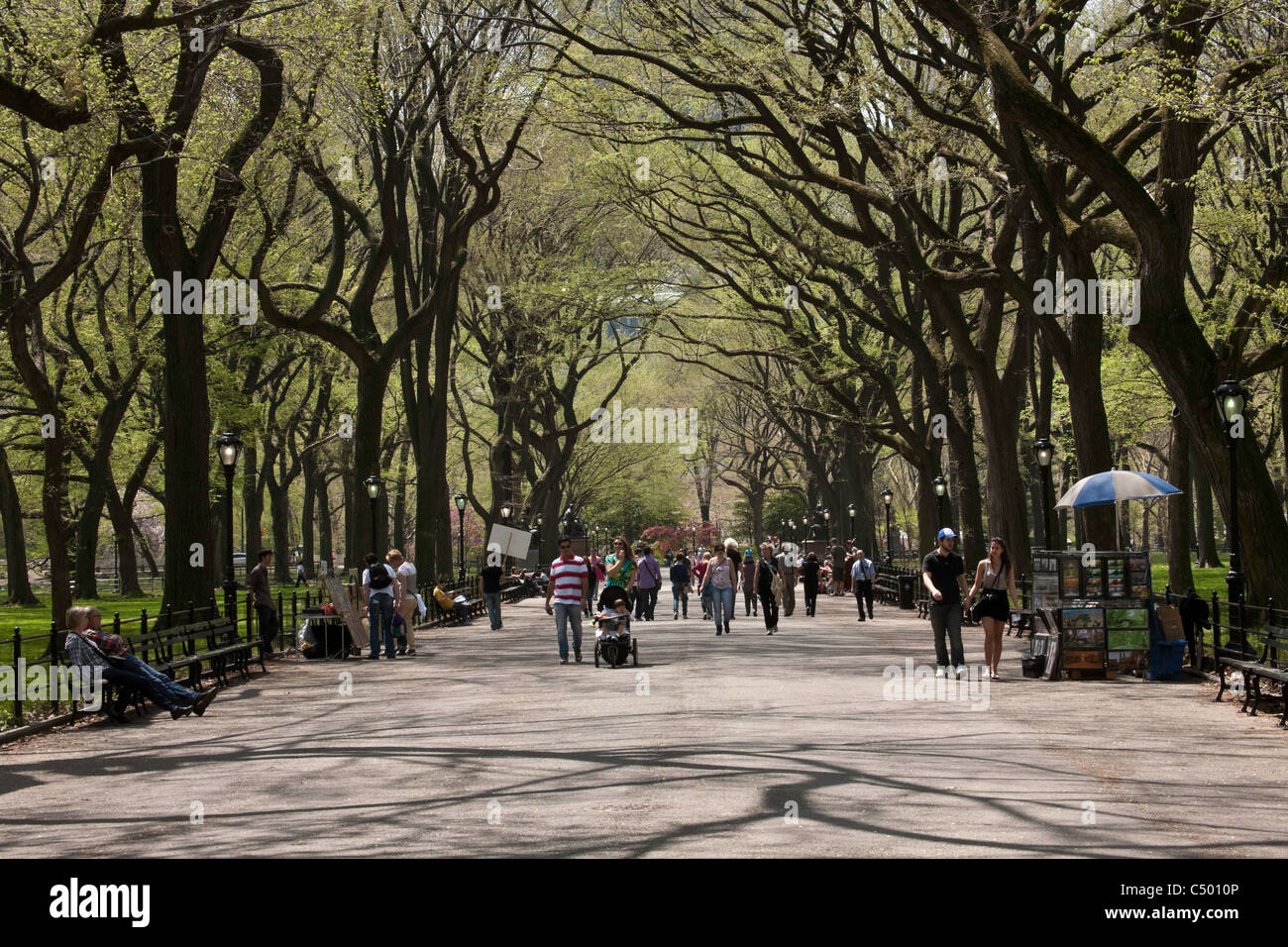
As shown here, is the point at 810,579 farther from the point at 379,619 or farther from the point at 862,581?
the point at 379,619

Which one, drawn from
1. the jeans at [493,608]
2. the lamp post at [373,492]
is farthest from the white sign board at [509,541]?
the lamp post at [373,492]

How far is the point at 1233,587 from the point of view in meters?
17.1

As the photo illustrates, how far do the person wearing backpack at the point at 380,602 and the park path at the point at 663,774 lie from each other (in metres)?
4.72

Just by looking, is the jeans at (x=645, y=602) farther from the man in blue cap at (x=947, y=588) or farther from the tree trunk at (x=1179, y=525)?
the man in blue cap at (x=947, y=588)

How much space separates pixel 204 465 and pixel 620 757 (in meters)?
12.3

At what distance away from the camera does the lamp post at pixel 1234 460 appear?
16.4 m

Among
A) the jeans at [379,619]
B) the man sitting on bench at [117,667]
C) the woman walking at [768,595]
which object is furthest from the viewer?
the woman walking at [768,595]

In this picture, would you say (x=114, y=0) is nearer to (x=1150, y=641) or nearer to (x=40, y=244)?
(x=1150, y=641)

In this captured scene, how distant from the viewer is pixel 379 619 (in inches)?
911

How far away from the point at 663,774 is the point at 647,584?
23083 mm

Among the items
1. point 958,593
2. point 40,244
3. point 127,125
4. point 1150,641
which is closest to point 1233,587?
point 1150,641

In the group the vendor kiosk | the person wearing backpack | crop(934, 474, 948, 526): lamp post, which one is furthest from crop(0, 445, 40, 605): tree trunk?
the vendor kiosk

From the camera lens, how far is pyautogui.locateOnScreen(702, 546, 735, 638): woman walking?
1077 inches

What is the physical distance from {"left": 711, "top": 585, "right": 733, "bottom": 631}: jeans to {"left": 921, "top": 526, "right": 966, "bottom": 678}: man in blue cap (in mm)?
9466
